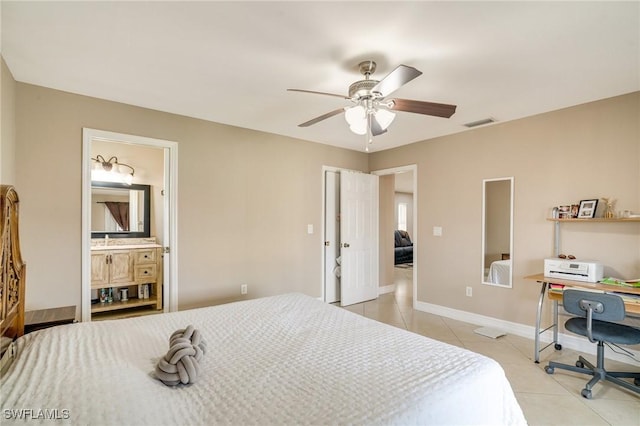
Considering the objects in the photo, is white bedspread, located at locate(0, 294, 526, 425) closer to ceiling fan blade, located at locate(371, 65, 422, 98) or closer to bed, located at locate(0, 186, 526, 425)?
bed, located at locate(0, 186, 526, 425)

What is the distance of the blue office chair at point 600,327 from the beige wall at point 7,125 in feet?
14.1

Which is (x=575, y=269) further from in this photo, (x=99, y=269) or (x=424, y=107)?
(x=99, y=269)

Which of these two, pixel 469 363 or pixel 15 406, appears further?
pixel 469 363

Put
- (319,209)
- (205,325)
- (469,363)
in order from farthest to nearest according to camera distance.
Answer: (319,209) < (205,325) < (469,363)

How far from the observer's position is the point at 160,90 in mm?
2648

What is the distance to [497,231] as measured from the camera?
3.62 meters

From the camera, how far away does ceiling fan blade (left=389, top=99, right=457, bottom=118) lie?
6.52 ft

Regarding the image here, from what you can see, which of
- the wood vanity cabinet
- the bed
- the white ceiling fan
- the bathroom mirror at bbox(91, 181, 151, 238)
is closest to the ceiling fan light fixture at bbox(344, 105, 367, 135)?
the white ceiling fan

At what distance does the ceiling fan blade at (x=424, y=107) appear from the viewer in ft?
6.52

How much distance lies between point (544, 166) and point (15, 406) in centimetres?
419

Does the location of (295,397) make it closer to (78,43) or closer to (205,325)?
(205,325)

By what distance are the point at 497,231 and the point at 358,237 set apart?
74.0 inches

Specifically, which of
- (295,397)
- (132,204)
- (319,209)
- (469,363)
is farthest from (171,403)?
(132,204)

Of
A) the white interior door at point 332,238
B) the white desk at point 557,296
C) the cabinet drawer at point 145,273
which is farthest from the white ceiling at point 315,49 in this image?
the cabinet drawer at point 145,273
